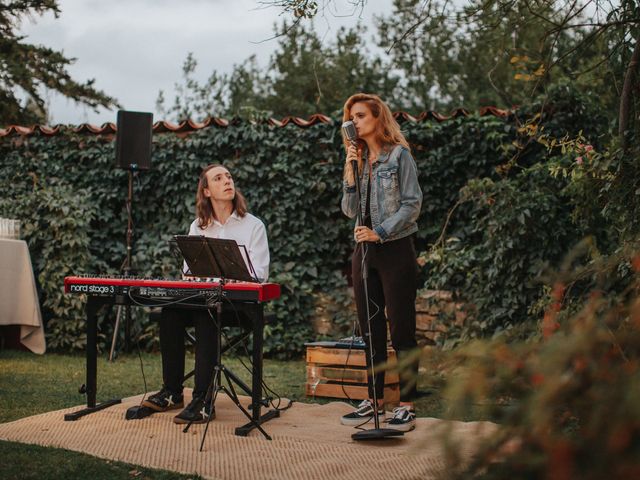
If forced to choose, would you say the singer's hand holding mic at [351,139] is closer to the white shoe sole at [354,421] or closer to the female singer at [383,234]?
the female singer at [383,234]

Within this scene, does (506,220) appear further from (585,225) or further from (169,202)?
(169,202)

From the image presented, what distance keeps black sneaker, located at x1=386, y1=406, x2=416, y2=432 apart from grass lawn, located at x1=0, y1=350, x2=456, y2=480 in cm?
25

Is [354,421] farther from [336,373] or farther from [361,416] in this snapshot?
[336,373]

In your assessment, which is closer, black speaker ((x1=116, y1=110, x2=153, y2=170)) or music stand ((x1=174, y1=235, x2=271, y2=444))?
music stand ((x1=174, y1=235, x2=271, y2=444))

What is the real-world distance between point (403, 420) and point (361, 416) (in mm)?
325

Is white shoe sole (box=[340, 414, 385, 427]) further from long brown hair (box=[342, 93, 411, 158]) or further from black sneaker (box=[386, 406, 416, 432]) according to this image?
long brown hair (box=[342, 93, 411, 158])

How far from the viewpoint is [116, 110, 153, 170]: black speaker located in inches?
248

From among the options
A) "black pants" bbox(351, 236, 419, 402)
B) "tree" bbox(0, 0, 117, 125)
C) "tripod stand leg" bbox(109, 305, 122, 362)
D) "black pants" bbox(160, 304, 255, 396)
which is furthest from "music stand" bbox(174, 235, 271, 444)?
"tree" bbox(0, 0, 117, 125)

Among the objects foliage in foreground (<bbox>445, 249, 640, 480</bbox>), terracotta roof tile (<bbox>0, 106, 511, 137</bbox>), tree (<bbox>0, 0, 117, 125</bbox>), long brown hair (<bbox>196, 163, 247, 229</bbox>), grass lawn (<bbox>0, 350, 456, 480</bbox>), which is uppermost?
tree (<bbox>0, 0, 117, 125</bbox>)

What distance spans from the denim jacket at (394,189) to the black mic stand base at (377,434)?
0.97 meters

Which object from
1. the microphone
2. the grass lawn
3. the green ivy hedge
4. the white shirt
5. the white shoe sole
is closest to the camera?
the grass lawn

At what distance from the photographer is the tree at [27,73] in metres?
11.9

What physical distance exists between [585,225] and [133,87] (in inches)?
427

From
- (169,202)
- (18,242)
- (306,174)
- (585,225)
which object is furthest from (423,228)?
(18,242)
